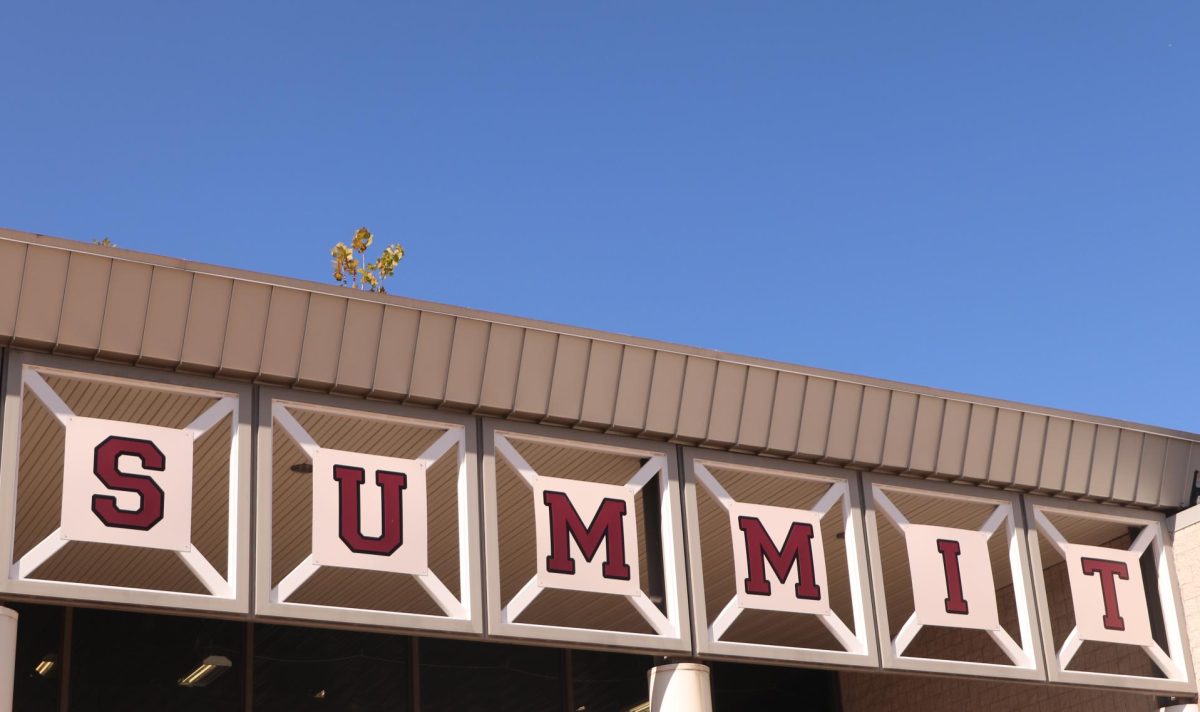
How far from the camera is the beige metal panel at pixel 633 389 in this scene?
1260 cm

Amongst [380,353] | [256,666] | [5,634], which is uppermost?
[380,353]

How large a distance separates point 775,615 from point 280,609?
860cm

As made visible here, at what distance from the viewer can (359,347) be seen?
38.3 feet

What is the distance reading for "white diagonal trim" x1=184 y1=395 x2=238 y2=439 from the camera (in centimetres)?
1099

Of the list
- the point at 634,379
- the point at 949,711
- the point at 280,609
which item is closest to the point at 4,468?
the point at 280,609

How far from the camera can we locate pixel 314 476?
11.3 meters

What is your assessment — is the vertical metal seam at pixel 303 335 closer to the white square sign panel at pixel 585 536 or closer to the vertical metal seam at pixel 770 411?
the white square sign panel at pixel 585 536

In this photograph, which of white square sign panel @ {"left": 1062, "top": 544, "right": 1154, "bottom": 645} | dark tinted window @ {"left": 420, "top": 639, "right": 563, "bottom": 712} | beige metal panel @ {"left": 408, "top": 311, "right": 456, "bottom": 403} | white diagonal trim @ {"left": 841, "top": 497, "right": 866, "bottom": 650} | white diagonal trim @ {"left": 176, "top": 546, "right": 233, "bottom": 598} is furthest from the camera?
dark tinted window @ {"left": 420, "top": 639, "right": 563, "bottom": 712}

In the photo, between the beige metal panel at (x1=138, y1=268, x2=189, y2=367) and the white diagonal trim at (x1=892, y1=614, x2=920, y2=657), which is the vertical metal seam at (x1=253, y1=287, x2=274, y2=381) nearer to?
the beige metal panel at (x1=138, y1=268, x2=189, y2=367)

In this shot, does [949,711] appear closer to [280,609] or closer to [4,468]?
[280,609]

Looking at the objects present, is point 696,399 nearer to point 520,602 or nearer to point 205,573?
point 520,602

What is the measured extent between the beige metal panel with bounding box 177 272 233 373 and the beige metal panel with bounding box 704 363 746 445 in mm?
4110

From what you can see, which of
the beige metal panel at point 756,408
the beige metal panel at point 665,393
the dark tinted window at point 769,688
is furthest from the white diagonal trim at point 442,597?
the dark tinted window at point 769,688

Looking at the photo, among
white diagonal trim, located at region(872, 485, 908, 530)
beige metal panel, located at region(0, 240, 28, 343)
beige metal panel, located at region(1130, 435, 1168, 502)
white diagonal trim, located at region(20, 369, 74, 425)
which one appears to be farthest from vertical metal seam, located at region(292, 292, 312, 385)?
beige metal panel, located at region(1130, 435, 1168, 502)
